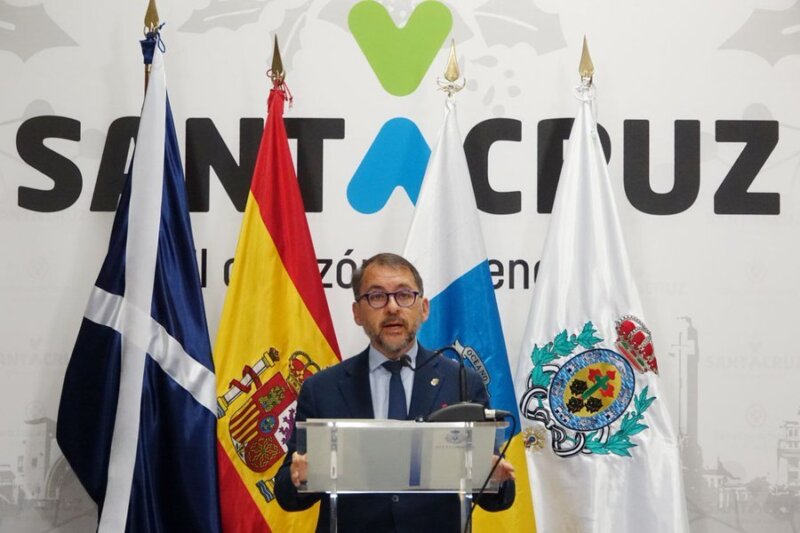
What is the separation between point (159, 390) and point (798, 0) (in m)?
3.02

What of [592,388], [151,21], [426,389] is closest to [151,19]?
[151,21]

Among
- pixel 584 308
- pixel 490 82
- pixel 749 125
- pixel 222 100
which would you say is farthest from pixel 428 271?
pixel 749 125

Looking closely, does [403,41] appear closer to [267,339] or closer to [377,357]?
[267,339]

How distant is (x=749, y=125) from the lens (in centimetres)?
403

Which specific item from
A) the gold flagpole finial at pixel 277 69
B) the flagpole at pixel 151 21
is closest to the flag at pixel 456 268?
the gold flagpole finial at pixel 277 69

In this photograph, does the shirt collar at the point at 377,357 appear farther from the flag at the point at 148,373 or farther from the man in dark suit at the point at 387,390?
the flag at the point at 148,373

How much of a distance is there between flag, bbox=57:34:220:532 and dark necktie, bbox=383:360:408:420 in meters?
0.99

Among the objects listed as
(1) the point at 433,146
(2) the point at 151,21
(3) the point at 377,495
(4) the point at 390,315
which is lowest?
(3) the point at 377,495

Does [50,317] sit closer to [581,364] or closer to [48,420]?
[48,420]

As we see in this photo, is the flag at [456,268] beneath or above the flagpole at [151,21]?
beneath

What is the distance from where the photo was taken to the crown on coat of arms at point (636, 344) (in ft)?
11.9

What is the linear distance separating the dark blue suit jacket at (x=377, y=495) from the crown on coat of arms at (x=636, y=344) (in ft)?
3.38

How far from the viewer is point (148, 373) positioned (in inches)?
138

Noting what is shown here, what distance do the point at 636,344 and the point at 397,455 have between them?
5.71ft
